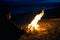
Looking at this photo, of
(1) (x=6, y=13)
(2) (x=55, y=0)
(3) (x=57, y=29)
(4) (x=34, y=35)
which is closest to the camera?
(1) (x=6, y=13)

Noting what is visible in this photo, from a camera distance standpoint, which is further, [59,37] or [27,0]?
[27,0]

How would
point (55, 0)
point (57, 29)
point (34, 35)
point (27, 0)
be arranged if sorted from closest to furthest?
point (34, 35)
point (57, 29)
point (55, 0)
point (27, 0)

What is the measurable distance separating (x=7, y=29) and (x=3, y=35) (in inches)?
21.1

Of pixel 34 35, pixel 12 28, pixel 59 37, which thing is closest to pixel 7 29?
pixel 12 28


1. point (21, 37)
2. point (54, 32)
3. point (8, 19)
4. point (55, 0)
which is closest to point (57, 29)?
point (54, 32)

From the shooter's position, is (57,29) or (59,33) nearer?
(59,33)

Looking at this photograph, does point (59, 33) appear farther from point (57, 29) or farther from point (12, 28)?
point (12, 28)

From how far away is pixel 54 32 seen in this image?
28.8 ft

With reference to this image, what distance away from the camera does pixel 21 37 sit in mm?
8094

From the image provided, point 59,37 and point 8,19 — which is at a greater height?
point 8,19

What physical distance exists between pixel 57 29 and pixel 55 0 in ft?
49.4

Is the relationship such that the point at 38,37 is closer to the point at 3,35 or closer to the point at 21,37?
the point at 21,37

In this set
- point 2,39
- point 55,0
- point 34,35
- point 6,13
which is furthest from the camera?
point 55,0

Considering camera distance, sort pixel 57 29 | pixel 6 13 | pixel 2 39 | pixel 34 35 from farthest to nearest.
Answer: pixel 57 29 < pixel 34 35 < pixel 6 13 < pixel 2 39
